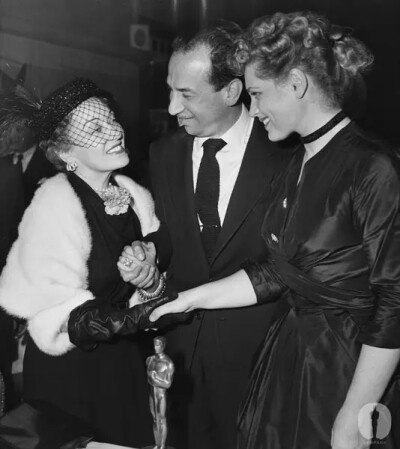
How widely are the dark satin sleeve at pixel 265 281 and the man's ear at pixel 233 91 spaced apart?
0.50 meters

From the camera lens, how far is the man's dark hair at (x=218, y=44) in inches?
68.7

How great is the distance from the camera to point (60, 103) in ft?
5.58

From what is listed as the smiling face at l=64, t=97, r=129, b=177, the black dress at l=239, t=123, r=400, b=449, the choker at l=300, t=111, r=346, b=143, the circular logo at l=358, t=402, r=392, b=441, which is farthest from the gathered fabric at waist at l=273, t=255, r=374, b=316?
the smiling face at l=64, t=97, r=129, b=177

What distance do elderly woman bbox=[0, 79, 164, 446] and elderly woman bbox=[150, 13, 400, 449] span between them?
1.51 feet

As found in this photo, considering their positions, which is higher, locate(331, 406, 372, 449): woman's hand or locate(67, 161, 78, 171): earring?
locate(67, 161, 78, 171): earring

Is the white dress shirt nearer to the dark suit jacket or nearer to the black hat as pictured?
the dark suit jacket

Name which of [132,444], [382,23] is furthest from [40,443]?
[382,23]

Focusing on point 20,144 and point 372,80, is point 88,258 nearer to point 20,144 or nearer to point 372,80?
point 20,144

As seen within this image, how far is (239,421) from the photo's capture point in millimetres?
1584

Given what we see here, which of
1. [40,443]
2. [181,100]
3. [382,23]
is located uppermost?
[382,23]

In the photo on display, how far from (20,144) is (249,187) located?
0.76 metres

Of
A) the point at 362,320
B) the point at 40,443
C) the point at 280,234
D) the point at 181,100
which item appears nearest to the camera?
the point at 362,320

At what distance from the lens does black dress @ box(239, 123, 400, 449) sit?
1.25 meters

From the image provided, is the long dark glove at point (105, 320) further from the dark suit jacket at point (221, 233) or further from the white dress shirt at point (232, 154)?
the white dress shirt at point (232, 154)
